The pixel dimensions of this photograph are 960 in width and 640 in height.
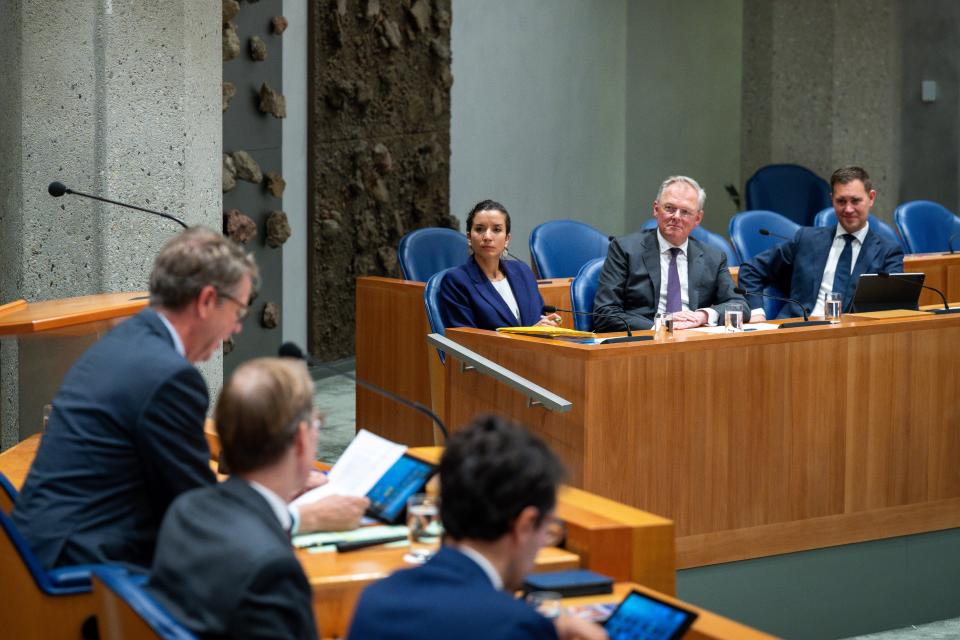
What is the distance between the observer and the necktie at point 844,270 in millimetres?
5516

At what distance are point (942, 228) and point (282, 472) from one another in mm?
6730

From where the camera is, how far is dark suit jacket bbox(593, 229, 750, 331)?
495 centimetres

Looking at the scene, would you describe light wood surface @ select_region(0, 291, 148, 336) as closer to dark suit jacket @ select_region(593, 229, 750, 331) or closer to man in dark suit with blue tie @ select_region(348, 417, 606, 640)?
dark suit jacket @ select_region(593, 229, 750, 331)

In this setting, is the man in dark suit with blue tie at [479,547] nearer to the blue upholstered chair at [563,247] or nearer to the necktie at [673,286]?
the necktie at [673,286]

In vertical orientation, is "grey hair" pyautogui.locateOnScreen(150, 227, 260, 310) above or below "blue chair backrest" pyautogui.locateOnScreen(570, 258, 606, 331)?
above

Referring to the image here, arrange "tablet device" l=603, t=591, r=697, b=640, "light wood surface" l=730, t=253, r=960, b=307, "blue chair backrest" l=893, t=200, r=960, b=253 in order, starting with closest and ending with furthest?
"tablet device" l=603, t=591, r=697, b=640, "light wood surface" l=730, t=253, r=960, b=307, "blue chair backrest" l=893, t=200, r=960, b=253

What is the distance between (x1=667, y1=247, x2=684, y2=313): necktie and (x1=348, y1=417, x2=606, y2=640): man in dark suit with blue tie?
3.23 meters

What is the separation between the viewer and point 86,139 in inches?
198

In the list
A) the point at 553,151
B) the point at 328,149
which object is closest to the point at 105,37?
the point at 328,149

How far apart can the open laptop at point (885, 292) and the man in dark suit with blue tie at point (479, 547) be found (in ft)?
9.91

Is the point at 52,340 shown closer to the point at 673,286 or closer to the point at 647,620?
the point at 673,286

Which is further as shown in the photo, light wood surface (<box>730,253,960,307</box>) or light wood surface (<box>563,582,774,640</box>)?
light wood surface (<box>730,253,960,307</box>)

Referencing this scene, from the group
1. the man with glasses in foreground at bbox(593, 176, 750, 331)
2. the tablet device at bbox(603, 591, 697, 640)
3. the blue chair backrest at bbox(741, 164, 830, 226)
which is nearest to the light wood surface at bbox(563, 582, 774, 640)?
the tablet device at bbox(603, 591, 697, 640)

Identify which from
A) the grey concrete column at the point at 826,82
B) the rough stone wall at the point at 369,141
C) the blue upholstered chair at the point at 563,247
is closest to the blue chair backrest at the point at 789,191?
the grey concrete column at the point at 826,82
